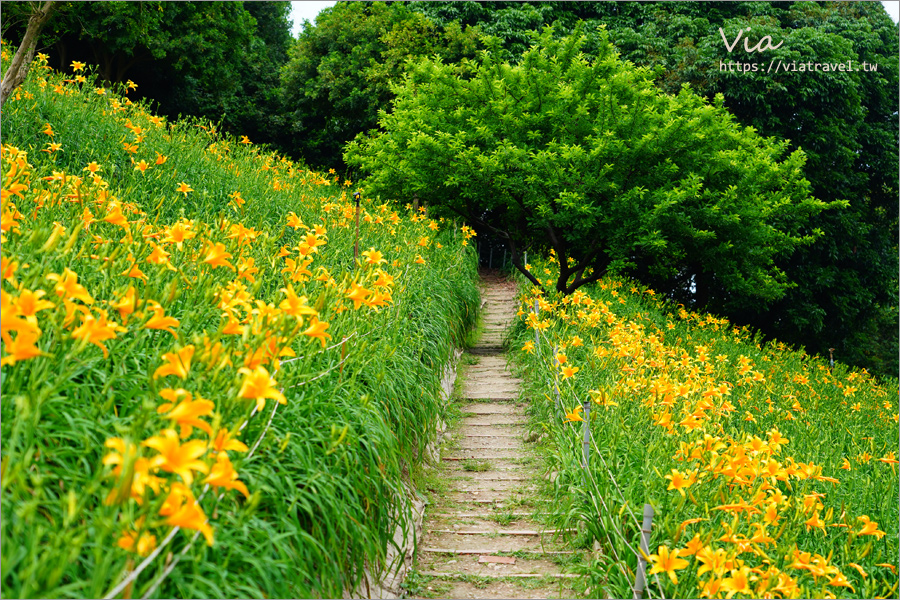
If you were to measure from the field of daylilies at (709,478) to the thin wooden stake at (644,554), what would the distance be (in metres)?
0.07

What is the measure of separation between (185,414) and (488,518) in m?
2.66

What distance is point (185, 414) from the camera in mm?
1351

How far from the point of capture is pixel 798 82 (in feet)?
40.6

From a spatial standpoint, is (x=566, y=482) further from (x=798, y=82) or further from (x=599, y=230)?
(x=798, y=82)

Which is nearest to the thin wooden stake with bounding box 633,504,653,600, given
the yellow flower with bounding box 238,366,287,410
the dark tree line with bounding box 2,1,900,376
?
the yellow flower with bounding box 238,366,287,410

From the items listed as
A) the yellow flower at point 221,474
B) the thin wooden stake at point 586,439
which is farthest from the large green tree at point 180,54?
the yellow flower at point 221,474

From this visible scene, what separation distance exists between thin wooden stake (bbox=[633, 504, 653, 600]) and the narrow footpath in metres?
0.50

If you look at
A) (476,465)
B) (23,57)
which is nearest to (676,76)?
(476,465)

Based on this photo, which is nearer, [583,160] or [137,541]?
[137,541]

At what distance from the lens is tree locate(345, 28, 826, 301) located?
6.66 metres

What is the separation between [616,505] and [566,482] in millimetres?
615

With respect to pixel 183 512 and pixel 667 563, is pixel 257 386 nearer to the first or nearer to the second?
pixel 183 512

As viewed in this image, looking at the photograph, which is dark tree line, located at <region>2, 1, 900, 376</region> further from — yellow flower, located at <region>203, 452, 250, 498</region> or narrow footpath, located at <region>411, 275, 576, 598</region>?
yellow flower, located at <region>203, 452, 250, 498</region>

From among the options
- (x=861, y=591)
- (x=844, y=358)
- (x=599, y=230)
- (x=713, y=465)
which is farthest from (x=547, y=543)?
(x=844, y=358)
